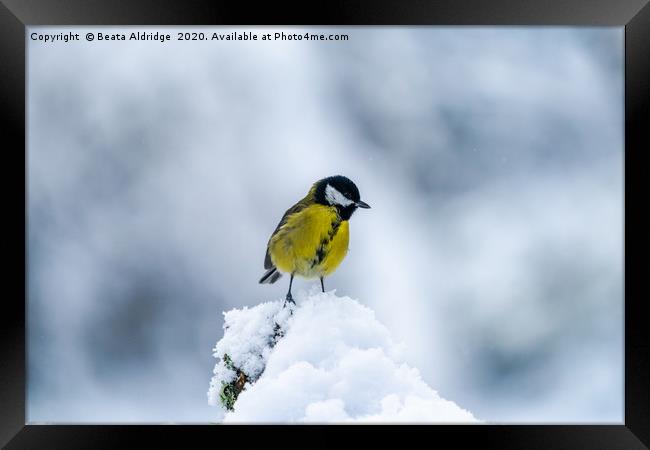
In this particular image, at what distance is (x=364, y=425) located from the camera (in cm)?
199

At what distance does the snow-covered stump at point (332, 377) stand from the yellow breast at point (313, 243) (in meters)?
0.25

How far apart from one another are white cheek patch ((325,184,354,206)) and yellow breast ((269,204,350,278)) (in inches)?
1.4

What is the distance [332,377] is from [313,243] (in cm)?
71

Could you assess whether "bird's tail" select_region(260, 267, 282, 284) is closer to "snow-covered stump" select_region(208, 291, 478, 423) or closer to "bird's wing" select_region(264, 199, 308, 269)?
"bird's wing" select_region(264, 199, 308, 269)

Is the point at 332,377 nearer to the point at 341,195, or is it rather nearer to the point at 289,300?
the point at 289,300

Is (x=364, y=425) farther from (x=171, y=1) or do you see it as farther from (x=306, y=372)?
(x=171, y=1)

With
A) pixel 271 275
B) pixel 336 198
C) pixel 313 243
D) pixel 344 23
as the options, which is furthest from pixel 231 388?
pixel 344 23

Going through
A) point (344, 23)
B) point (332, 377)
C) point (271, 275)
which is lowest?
point (332, 377)

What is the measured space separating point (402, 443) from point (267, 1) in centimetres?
174

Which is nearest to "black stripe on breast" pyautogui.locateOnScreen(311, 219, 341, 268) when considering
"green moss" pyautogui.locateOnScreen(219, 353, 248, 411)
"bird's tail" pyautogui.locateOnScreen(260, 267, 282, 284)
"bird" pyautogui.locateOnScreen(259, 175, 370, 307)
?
"bird" pyautogui.locateOnScreen(259, 175, 370, 307)

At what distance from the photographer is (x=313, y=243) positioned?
7.92 feet

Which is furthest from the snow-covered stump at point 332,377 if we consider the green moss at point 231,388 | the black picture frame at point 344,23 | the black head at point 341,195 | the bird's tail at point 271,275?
the black head at point 341,195

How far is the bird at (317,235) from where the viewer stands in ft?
7.92

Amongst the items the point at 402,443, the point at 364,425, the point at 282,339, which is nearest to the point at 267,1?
the point at 282,339
